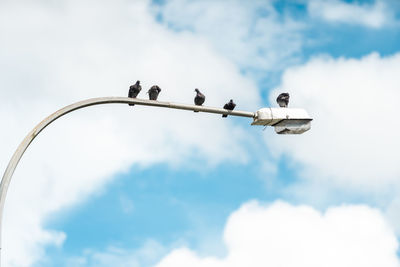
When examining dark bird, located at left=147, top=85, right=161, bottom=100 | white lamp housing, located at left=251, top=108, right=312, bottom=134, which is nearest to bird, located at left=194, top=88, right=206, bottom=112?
dark bird, located at left=147, top=85, right=161, bottom=100

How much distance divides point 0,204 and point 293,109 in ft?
19.4

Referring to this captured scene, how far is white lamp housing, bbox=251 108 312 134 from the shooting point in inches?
403

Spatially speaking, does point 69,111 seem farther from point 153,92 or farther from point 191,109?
point 153,92

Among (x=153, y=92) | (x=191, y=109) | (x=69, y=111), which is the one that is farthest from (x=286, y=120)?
(x=69, y=111)

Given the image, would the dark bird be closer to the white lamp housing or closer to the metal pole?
the metal pole

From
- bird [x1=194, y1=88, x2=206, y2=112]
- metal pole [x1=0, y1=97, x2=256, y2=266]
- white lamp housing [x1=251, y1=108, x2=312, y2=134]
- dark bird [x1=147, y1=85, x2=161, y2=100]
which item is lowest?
metal pole [x1=0, y1=97, x2=256, y2=266]

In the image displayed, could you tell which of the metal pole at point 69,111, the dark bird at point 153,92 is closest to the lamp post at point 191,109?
the metal pole at point 69,111

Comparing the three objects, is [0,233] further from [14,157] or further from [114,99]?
[114,99]

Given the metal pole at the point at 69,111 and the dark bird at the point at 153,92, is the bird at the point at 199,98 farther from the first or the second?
the metal pole at the point at 69,111

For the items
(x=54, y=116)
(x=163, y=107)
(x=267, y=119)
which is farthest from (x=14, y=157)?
(x=267, y=119)

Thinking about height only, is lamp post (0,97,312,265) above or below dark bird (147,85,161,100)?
below

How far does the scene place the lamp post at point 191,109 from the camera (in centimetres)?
723

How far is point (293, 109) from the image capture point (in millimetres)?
10531

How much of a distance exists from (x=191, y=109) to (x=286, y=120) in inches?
81.4
